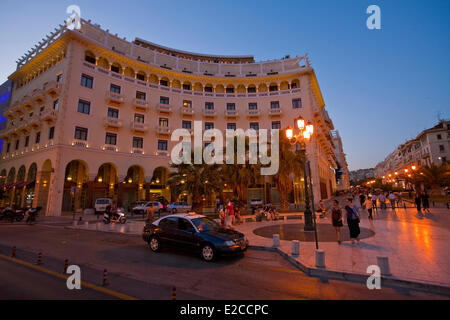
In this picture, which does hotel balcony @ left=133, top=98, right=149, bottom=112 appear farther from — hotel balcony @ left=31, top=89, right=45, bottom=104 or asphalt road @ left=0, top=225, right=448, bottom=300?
asphalt road @ left=0, top=225, right=448, bottom=300

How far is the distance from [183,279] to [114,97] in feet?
102

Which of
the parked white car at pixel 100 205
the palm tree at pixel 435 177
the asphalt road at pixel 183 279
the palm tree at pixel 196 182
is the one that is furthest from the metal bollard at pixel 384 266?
the palm tree at pixel 435 177

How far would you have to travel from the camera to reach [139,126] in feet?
105

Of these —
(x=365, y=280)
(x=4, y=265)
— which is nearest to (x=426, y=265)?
(x=365, y=280)

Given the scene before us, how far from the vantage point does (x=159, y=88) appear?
3541cm

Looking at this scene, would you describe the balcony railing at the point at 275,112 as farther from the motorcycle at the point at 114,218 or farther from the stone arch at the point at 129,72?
the motorcycle at the point at 114,218

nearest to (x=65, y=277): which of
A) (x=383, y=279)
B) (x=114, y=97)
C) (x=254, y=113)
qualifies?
(x=383, y=279)

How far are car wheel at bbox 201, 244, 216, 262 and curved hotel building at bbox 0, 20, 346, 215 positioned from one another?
1962 centimetres

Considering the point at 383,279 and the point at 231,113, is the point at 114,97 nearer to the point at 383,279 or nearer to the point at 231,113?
the point at 231,113

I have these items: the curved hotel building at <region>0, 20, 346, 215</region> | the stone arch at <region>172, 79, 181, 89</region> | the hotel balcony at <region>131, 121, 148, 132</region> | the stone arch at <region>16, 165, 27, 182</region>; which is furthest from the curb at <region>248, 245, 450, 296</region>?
the stone arch at <region>16, 165, 27, 182</region>

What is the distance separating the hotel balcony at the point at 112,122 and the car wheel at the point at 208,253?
2781 centimetres

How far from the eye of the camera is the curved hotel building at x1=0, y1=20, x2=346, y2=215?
1078 inches

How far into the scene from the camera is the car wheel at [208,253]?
7480 mm

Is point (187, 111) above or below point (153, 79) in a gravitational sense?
below
